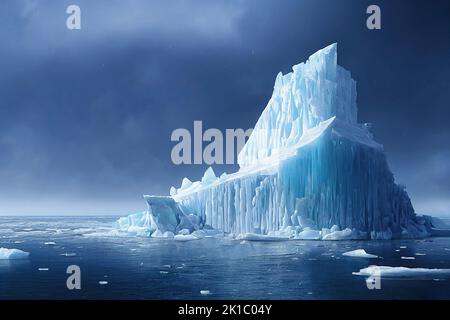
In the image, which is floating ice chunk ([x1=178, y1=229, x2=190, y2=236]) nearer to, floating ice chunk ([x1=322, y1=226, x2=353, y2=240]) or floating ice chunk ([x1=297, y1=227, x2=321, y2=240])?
floating ice chunk ([x1=297, y1=227, x2=321, y2=240])

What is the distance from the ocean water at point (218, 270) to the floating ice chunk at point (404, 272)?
0.36 meters

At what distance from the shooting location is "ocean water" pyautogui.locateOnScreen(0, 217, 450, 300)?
12.2 meters

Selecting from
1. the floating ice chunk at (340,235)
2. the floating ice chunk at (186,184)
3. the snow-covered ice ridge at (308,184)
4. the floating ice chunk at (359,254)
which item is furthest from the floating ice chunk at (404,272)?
the floating ice chunk at (186,184)

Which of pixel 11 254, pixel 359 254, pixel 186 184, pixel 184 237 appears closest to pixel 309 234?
pixel 359 254

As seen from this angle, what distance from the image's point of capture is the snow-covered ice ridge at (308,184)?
2181 cm

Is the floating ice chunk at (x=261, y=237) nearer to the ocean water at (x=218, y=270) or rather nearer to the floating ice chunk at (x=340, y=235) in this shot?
the ocean water at (x=218, y=270)

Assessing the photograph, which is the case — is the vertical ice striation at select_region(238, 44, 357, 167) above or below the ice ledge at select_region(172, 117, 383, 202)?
above

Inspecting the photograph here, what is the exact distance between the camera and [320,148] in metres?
21.9

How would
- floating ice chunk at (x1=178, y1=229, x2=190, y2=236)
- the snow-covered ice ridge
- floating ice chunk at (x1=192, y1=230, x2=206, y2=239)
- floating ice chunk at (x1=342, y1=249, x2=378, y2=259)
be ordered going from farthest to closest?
floating ice chunk at (x1=192, y1=230, x2=206, y2=239) < floating ice chunk at (x1=178, y1=229, x2=190, y2=236) < the snow-covered ice ridge < floating ice chunk at (x1=342, y1=249, x2=378, y2=259)

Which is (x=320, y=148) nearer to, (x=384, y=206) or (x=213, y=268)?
(x=384, y=206)

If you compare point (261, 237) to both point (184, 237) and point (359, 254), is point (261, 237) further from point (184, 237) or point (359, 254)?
point (359, 254)

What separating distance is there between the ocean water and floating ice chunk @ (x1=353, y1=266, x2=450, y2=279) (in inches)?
14.3

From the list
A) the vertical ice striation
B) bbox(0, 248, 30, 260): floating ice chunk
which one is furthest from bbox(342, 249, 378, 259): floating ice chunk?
bbox(0, 248, 30, 260): floating ice chunk
